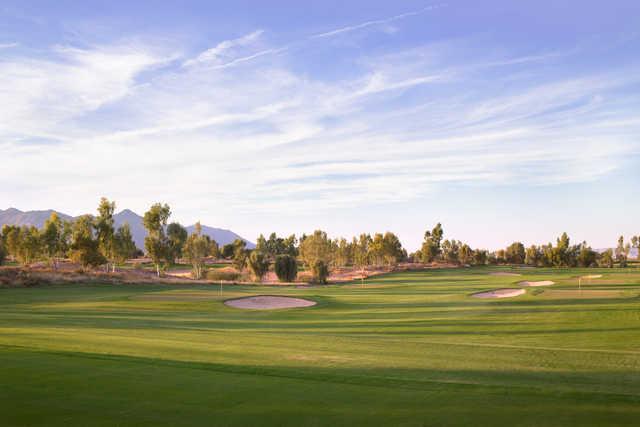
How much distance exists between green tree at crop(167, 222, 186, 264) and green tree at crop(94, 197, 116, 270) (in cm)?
814

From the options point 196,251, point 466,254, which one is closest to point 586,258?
point 466,254

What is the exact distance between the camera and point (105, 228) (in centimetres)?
6694

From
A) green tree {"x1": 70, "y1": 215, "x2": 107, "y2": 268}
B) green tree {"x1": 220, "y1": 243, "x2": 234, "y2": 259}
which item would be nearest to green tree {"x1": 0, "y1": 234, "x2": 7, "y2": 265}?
green tree {"x1": 70, "y1": 215, "x2": 107, "y2": 268}

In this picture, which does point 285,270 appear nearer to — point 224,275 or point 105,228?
point 224,275

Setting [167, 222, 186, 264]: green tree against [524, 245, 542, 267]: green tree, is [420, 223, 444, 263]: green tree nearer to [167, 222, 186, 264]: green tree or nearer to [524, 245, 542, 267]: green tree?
[524, 245, 542, 267]: green tree

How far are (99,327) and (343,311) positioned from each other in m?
14.5

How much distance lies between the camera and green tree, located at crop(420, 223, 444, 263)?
122m

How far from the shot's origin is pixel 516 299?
30781 mm

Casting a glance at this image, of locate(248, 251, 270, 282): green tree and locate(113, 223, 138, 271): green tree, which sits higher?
locate(113, 223, 138, 271): green tree

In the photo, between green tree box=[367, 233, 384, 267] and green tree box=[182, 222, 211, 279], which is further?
green tree box=[367, 233, 384, 267]

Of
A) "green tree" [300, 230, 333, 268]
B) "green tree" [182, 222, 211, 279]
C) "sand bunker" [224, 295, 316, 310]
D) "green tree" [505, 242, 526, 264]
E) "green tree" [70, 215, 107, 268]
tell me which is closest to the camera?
"sand bunker" [224, 295, 316, 310]

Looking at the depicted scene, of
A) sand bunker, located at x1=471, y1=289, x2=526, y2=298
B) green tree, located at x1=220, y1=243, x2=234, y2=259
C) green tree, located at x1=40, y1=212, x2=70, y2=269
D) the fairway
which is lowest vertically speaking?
sand bunker, located at x1=471, y1=289, x2=526, y2=298

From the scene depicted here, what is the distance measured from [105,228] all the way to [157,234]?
8.16 m

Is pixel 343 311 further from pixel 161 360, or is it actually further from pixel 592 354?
pixel 161 360
